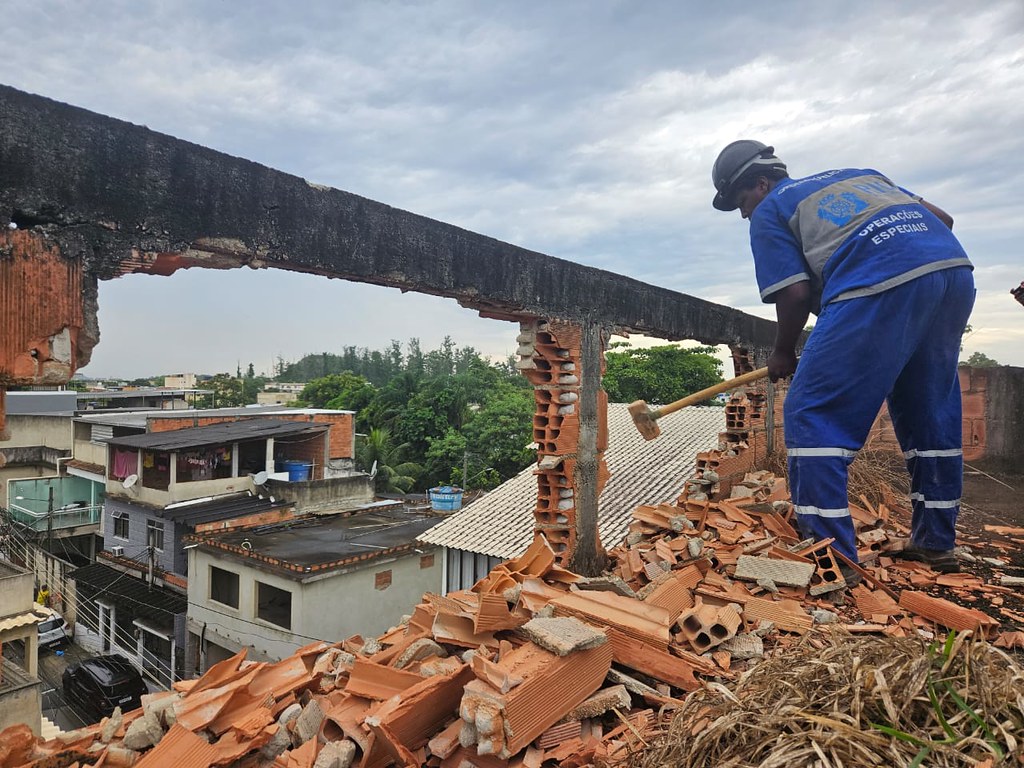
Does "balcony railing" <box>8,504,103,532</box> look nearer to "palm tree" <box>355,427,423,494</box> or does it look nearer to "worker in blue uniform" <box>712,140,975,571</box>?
"palm tree" <box>355,427,423,494</box>

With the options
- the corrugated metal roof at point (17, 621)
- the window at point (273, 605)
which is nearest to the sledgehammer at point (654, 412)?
the window at point (273, 605)

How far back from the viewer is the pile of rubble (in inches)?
81.0

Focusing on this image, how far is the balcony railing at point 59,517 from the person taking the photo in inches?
655

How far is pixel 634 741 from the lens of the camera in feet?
6.42

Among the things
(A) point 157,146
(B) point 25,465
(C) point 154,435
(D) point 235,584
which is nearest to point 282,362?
(B) point 25,465

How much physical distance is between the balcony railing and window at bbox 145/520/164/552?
4.40 meters

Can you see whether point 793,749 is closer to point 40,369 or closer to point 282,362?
→ point 40,369

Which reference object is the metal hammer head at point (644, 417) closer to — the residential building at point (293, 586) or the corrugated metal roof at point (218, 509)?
the residential building at point (293, 586)

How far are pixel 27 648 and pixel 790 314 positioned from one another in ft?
36.6

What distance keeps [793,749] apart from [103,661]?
14472 mm

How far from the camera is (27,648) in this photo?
29.6 feet

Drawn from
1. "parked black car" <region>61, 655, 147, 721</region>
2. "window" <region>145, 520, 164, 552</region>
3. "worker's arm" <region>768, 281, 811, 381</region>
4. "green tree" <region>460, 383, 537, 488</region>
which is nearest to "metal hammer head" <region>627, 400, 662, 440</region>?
"worker's arm" <region>768, 281, 811, 381</region>

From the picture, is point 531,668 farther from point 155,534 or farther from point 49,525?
point 49,525

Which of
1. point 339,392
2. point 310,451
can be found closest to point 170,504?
point 310,451
